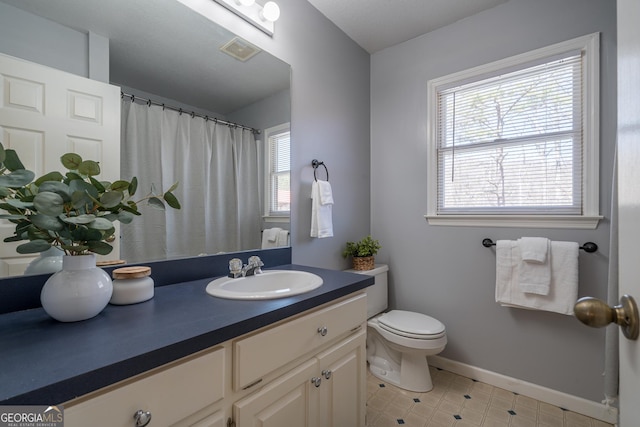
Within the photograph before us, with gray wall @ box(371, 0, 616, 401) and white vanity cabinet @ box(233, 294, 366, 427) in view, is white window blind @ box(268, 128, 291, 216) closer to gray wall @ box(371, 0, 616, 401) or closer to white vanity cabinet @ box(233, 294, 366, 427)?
white vanity cabinet @ box(233, 294, 366, 427)

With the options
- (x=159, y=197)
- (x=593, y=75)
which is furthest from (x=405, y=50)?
(x=159, y=197)

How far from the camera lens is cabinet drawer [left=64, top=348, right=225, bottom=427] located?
54 cm

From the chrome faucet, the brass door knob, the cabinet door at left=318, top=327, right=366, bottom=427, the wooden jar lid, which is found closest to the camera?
the brass door knob

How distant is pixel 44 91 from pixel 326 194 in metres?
1.39

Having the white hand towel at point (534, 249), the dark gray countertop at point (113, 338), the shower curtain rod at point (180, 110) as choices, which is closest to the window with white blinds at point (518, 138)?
the white hand towel at point (534, 249)

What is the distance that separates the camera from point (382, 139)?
2.45 meters

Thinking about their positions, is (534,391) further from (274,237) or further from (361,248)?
(274,237)

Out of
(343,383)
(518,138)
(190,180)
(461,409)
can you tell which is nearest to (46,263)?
(190,180)

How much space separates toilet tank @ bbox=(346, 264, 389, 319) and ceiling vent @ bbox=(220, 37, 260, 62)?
1.62 m

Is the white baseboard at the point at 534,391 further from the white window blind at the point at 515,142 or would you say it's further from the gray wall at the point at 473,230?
the white window blind at the point at 515,142

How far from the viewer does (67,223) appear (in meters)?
0.77

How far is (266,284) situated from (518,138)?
6.05 feet

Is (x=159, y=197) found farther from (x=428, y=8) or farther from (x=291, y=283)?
(x=428, y=8)

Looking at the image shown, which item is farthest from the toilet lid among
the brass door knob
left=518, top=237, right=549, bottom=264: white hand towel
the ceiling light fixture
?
the ceiling light fixture
